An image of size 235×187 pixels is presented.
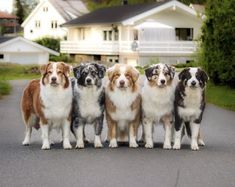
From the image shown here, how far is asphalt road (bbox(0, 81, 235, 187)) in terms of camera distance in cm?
944

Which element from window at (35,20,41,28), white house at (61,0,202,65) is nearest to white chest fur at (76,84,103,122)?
white house at (61,0,202,65)

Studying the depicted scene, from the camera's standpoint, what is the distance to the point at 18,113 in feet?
70.5

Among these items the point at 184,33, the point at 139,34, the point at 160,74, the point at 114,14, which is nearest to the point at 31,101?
the point at 160,74

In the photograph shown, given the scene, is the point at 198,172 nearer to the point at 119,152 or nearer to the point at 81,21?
the point at 119,152

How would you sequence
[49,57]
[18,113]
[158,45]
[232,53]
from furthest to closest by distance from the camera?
[49,57]
[158,45]
[232,53]
[18,113]

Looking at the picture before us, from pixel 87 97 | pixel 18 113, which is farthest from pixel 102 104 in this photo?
pixel 18 113

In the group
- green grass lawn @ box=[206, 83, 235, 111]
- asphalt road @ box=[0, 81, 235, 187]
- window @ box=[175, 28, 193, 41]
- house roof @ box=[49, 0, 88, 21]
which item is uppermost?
house roof @ box=[49, 0, 88, 21]

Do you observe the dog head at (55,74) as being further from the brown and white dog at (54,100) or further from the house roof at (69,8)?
the house roof at (69,8)

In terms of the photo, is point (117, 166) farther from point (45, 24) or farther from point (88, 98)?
point (45, 24)

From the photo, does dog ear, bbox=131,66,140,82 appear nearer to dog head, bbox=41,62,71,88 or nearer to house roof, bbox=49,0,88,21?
dog head, bbox=41,62,71,88

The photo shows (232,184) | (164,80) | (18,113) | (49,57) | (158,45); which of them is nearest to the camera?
(232,184)

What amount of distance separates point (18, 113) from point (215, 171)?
12013 millimetres

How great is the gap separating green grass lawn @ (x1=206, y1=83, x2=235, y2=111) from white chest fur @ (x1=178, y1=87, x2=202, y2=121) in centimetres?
1081

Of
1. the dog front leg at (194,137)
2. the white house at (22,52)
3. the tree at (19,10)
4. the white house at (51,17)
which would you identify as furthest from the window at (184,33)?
the tree at (19,10)
